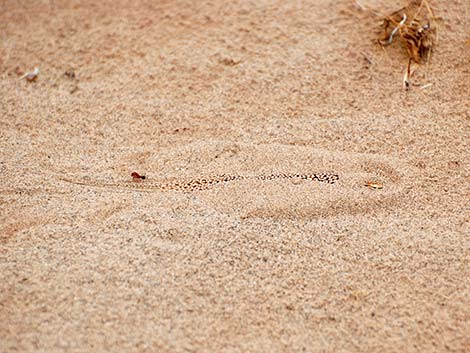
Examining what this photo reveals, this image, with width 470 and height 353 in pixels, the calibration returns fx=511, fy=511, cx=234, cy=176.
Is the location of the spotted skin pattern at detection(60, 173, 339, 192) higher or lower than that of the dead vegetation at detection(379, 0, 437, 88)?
lower

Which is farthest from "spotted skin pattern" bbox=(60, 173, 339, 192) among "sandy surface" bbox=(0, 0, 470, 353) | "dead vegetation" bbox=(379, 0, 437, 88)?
"dead vegetation" bbox=(379, 0, 437, 88)

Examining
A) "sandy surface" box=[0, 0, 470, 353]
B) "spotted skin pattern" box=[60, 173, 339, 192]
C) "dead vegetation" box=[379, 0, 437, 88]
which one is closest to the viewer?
"sandy surface" box=[0, 0, 470, 353]

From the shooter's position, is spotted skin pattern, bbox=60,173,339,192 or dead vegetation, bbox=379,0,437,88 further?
dead vegetation, bbox=379,0,437,88

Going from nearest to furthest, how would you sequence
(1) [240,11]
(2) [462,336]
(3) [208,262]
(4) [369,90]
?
(2) [462,336] < (3) [208,262] < (4) [369,90] < (1) [240,11]

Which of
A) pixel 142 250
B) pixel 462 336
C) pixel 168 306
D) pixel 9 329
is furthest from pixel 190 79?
pixel 462 336

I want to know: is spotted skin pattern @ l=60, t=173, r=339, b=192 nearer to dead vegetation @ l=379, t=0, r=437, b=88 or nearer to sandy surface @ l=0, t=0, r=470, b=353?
sandy surface @ l=0, t=0, r=470, b=353

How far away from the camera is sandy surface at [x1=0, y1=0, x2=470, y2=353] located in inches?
66.3

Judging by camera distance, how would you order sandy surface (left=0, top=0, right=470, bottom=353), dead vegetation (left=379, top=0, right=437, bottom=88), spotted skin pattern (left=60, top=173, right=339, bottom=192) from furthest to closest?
dead vegetation (left=379, top=0, right=437, bottom=88) → spotted skin pattern (left=60, top=173, right=339, bottom=192) → sandy surface (left=0, top=0, right=470, bottom=353)

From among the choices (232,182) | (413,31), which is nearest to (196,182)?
(232,182)

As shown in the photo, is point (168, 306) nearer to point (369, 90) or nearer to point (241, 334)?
point (241, 334)

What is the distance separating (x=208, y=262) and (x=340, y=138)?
94cm

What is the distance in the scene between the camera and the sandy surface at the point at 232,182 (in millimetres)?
1684

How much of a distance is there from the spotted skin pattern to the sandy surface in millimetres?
32

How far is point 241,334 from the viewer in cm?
165
